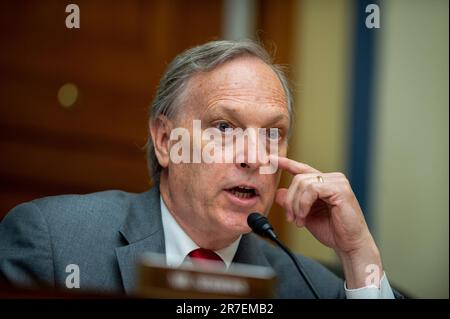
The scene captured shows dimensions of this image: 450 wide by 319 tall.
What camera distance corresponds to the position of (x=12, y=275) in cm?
155

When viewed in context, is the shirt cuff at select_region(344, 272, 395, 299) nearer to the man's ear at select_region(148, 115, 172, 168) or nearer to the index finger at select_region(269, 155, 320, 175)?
the index finger at select_region(269, 155, 320, 175)

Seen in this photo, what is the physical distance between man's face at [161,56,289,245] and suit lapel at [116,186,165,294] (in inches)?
2.1

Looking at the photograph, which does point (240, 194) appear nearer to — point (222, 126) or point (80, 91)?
point (222, 126)

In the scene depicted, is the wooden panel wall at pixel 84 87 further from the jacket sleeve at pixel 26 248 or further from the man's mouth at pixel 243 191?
the man's mouth at pixel 243 191

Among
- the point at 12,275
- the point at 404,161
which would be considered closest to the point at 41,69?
the point at 12,275

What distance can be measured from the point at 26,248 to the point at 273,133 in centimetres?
64

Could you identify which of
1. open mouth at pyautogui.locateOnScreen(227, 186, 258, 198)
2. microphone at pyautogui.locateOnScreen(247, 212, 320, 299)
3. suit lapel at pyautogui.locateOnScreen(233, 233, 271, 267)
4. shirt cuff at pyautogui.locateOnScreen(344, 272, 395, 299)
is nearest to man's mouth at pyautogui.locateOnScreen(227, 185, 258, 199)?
open mouth at pyautogui.locateOnScreen(227, 186, 258, 198)

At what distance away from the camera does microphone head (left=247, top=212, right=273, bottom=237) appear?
4.93 feet

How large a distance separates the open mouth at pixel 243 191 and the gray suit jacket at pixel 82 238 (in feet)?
0.69

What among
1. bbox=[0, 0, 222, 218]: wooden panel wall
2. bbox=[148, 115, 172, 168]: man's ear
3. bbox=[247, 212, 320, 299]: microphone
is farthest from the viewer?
bbox=[0, 0, 222, 218]: wooden panel wall

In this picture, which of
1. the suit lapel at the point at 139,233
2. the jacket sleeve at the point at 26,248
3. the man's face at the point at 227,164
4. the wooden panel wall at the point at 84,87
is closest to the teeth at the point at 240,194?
the man's face at the point at 227,164
